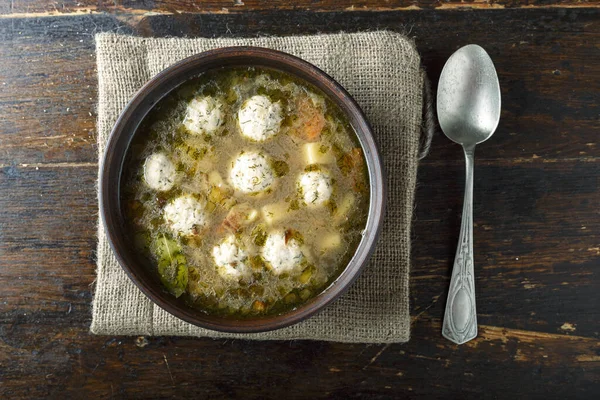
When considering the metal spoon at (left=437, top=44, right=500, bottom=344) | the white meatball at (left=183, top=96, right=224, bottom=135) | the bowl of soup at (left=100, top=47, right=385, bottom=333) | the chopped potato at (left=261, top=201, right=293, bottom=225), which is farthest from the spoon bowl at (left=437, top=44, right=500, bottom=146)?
the white meatball at (left=183, top=96, right=224, bottom=135)

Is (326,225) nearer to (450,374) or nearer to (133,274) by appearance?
(133,274)

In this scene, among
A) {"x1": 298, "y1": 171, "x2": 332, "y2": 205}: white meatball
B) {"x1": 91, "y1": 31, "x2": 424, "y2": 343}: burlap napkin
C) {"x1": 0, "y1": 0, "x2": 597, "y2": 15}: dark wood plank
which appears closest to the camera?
{"x1": 298, "y1": 171, "x2": 332, "y2": 205}: white meatball

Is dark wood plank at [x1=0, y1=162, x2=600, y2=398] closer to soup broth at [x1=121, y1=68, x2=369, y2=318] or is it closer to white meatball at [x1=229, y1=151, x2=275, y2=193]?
soup broth at [x1=121, y1=68, x2=369, y2=318]

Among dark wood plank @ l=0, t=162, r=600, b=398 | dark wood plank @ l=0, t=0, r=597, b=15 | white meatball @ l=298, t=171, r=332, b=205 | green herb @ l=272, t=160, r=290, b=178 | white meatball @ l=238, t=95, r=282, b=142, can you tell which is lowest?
dark wood plank @ l=0, t=162, r=600, b=398

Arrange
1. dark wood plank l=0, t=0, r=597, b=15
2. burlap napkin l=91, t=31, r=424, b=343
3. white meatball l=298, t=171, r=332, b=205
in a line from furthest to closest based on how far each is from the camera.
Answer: dark wood plank l=0, t=0, r=597, b=15 → burlap napkin l=91, t=31, r=424, b=343 → white meatball l=298, t=171, r=332, b=205

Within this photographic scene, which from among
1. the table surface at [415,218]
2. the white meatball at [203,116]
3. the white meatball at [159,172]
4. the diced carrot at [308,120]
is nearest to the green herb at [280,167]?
the diced carrot at [308,120]

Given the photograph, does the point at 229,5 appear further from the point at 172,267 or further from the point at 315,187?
the point at 172,267

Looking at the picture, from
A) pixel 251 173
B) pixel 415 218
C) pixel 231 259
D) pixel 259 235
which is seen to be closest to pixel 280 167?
pixel 251 173

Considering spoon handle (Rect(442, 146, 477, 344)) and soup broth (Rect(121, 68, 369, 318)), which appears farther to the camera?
spoon handle (Rect(442, 146, 477, 344))
